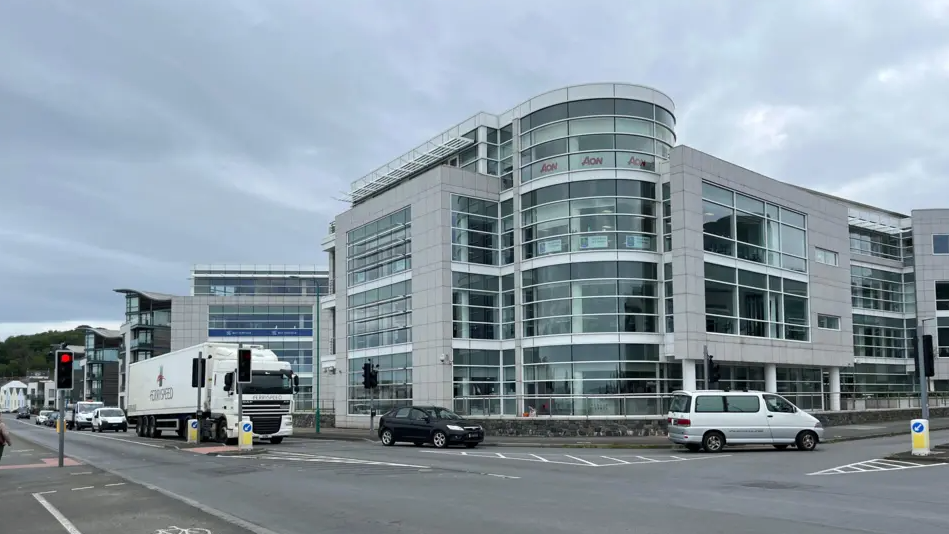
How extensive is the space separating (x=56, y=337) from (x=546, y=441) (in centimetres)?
15209

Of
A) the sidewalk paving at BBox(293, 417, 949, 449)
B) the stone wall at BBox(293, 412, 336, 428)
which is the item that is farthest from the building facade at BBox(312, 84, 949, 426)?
the sidewalk paving at BBox(293, 417, 949, 449)

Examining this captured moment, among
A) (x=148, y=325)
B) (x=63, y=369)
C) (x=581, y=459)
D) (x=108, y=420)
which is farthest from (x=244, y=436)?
(x=148, y=325)

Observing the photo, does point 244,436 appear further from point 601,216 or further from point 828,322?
point 828,322

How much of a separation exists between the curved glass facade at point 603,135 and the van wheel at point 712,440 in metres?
15.0

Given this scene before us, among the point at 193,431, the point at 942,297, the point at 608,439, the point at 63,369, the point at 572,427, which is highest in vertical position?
the point at 942,297

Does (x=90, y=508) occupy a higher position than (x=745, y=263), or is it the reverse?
(x=745, y=263)

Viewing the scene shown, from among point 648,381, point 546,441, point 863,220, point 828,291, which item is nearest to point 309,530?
point 546,441

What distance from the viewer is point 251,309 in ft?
297

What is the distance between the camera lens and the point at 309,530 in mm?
11180

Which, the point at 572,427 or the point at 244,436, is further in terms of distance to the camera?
the point at 572,427

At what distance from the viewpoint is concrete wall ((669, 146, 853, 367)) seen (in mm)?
36656

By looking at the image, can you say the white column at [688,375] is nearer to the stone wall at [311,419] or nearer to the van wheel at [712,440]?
the van wheel at [712,440]

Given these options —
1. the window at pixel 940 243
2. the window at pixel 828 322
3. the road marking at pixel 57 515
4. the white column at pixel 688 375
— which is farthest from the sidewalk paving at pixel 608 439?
the window at pixel 940 243

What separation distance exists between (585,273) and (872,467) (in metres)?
18.5
